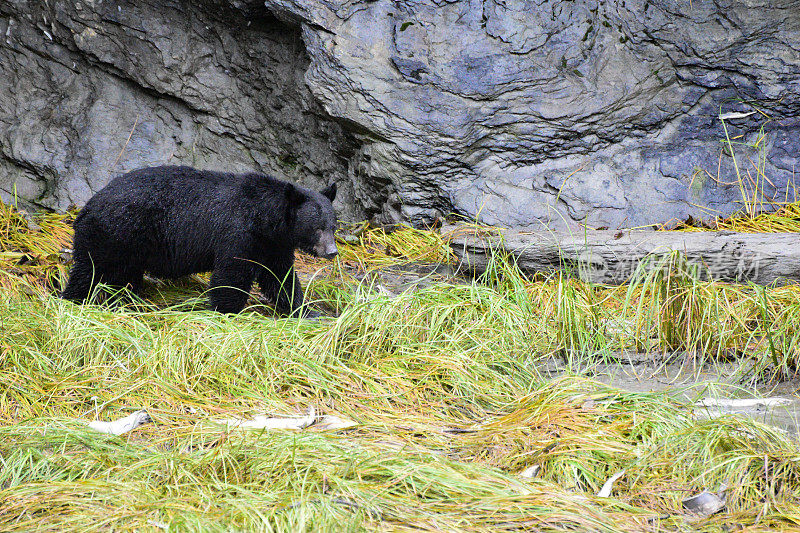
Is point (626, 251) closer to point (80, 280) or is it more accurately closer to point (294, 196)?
point (294, 196)

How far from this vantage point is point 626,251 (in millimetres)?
5410

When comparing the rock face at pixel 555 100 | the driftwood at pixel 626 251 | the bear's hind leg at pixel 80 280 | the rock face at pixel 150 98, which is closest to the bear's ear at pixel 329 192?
the driftwood at pixel 626 251

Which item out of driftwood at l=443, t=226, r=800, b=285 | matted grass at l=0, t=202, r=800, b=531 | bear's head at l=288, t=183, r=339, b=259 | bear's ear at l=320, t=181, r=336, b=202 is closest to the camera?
matted grass at l=0, t=202, r=800, b=531

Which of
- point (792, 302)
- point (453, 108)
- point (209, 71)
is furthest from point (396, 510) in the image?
point (209, 71)

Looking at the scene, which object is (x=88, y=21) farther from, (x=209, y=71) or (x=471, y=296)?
(x=471, y=296)

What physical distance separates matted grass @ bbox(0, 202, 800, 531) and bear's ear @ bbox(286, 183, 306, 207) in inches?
28.5

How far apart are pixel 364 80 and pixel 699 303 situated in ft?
11.9

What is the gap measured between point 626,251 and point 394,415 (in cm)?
254

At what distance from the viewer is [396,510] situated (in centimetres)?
279

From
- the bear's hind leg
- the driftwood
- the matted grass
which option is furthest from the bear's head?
the bear's hind leg

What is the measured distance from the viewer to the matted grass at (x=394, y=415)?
2824mm

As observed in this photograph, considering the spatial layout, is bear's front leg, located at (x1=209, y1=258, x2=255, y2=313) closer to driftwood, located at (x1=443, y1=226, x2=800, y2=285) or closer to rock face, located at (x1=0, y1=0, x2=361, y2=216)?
A: driftwood, located at (x1=443, y1=226, x2=800, y2=285)

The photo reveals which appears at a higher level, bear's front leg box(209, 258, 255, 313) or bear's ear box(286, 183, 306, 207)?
bear's ear box(286, 183, 306, 207)

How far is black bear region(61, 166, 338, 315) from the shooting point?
5145 mm
